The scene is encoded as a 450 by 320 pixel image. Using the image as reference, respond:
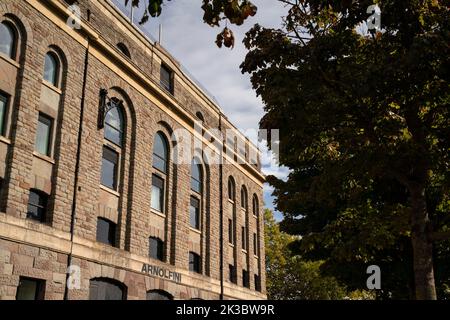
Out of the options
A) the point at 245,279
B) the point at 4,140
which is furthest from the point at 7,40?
the point at 245,279

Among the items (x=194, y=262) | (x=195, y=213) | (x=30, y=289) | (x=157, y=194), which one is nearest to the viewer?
(x=30, y=289)

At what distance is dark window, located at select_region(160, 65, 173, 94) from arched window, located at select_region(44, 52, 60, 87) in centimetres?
888

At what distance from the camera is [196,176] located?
30641 mm

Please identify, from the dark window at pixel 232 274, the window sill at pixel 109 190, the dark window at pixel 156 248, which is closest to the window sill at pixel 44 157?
the window sill at pixel 109 190

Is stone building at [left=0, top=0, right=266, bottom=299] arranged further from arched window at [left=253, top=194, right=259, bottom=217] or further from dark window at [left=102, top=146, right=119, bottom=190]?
arched window at [left=253, top=194, right=259, bottom=217]

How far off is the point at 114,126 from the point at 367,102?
13315 millimetres

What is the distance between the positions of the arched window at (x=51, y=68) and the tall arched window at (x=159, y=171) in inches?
294

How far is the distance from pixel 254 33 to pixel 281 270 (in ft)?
137

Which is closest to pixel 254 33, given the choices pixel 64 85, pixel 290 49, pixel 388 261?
pixel 290 49

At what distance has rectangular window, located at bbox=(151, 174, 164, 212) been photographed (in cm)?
2554

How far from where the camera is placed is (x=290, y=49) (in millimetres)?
12539

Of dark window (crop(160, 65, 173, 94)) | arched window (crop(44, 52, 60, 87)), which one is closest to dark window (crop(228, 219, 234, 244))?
dark window (crop(160, 65, 173, 94))

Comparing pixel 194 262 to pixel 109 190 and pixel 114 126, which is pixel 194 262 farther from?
pixel 114 126

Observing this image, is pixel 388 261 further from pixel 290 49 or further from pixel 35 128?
pixel 35 128
